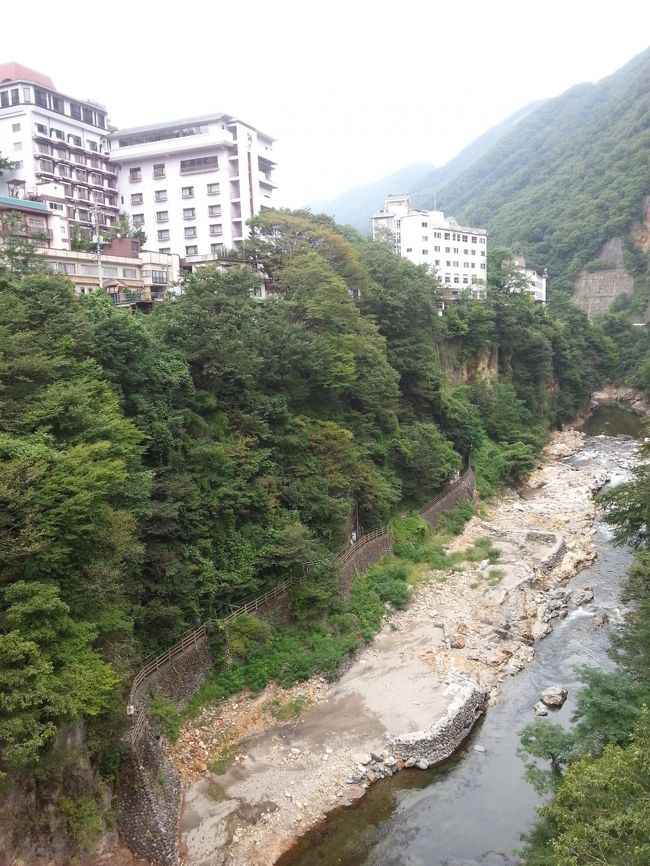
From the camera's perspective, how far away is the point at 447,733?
62.0ft

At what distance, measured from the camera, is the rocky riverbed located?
1586 centimetres

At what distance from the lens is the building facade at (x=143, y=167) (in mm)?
43781

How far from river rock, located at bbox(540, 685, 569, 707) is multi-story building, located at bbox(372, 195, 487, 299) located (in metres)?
42.6

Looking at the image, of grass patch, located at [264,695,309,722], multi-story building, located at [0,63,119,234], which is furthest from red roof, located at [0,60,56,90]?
grass patch, located at [264,695,309,722]

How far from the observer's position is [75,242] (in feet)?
116

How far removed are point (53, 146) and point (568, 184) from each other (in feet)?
313

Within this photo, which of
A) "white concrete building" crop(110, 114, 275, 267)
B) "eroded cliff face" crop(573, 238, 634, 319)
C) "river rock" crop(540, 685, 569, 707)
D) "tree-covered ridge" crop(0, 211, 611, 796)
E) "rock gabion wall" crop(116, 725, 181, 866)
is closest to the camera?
"tree-covered ridge" crop(0, 211, 611, 796)

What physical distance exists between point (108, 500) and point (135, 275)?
2213 centimetres

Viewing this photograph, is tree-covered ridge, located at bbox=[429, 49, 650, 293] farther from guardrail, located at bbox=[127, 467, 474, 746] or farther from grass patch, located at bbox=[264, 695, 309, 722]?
grass patch, located at bbox=[264, 695, 309, 722]

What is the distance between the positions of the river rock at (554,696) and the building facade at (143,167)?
111 feet

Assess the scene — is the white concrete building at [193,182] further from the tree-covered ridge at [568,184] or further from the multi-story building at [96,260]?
the tree-covered ridge at [568,184]

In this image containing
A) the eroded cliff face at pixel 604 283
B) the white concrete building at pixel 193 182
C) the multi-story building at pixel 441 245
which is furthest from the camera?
the eroded cliff face at pixel 604 283

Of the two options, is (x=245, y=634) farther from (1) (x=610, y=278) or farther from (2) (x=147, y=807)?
(1) (x=610, y=278)

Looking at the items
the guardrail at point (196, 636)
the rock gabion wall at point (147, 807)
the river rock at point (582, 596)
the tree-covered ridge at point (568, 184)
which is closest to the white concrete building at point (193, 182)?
the guardrail at point (196, 636)
